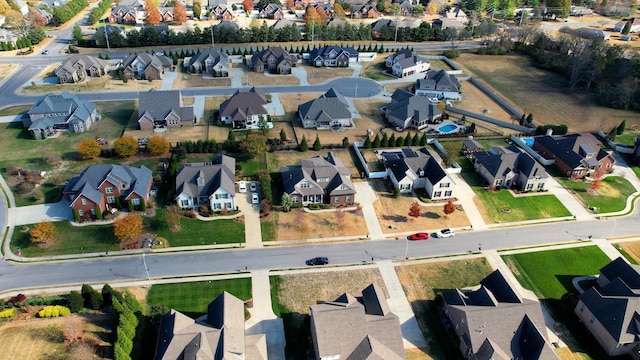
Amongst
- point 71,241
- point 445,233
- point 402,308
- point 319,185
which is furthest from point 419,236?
point 71,241

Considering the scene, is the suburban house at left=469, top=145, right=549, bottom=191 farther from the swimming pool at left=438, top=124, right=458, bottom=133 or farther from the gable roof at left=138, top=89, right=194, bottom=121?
the gable roof at left=138, top=89, right=194, bottom=121

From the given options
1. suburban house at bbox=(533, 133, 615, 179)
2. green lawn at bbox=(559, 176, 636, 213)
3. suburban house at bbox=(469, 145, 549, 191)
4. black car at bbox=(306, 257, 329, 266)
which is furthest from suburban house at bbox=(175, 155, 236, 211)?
suburban house at bbox=(533, 133, 615, 179)

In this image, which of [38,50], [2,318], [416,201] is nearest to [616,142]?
[416,201]

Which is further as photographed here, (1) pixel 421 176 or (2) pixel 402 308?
(1) pixel 421 176

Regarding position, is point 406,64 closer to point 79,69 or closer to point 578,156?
point 578,156

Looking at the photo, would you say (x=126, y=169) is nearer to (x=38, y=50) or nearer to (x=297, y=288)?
(x=297, y=288)

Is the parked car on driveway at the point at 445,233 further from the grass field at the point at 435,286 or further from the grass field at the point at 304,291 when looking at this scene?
the grass field at the point at 304,291
